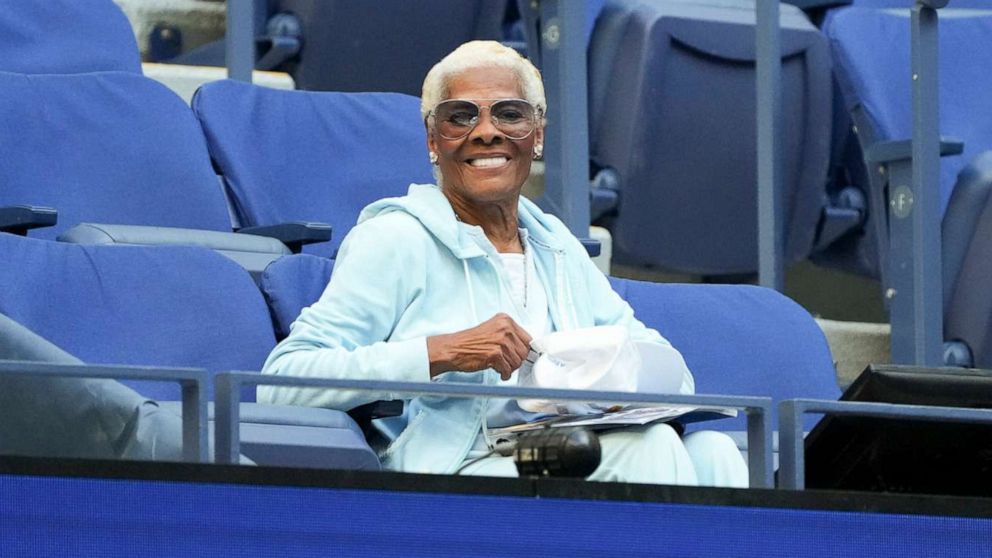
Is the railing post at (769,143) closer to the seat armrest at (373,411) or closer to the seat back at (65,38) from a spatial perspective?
the seat back at (65,38)

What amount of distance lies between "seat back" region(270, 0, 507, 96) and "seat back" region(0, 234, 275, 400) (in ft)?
4.06

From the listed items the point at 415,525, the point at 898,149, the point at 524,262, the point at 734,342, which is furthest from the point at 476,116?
the point at 898,149

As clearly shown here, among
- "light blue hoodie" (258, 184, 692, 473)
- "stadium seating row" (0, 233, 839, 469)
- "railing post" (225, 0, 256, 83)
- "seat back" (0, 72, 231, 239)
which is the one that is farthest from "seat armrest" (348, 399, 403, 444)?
"railing post" (225, 0, 256, 83)

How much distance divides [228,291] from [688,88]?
1.38m

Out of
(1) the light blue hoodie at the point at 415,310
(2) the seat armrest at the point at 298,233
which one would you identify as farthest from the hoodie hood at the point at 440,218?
(2) the seat armrest at the point at 298,233

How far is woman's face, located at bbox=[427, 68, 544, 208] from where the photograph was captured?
1.88 metres

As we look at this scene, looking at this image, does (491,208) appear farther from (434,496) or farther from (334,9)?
(334,9)

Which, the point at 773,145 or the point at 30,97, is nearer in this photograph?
the point at 30,97

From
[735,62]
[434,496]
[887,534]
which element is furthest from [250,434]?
[735,62]

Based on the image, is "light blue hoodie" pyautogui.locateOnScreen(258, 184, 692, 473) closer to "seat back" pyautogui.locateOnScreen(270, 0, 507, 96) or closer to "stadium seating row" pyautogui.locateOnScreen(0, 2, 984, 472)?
"stadium seating row" pyautogui.locateOnScreen(0, 2, 984, 472)

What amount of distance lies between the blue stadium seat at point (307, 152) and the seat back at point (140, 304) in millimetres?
500

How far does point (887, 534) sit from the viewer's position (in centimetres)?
138

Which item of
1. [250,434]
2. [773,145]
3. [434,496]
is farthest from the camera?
[773,145]

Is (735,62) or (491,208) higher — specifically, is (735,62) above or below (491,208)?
above
